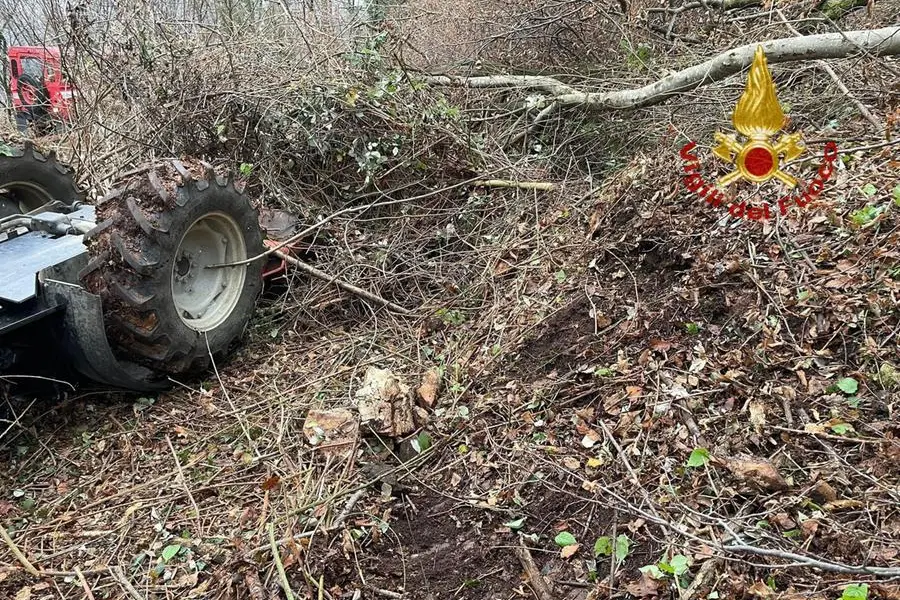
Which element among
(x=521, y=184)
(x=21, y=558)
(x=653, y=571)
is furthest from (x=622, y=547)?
(x=521, y=184)

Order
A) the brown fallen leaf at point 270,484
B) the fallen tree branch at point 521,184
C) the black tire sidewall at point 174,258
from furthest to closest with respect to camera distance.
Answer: the fallen tree branch at point 521,184 → the black tire sidewall at point 174,258 → the brown fallen leaf at point 270,484

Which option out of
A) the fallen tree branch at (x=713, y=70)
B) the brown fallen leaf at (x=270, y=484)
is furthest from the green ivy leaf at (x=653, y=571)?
the fallen tree branch at (x=713, y=70)

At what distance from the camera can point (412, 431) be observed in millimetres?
2945

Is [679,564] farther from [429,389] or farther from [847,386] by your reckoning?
[429,389]

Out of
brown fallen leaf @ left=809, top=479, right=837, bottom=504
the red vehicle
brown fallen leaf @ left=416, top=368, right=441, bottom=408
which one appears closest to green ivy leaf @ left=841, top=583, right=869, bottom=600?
brown fallen leaf @ left=809, top=479, right=837, bottom=504

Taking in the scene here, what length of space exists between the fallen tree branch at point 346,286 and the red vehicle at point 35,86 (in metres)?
3.70

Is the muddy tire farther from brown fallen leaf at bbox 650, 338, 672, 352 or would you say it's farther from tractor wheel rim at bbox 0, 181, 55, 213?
brown fallen leaf at bbox 650, 338, 672, 352

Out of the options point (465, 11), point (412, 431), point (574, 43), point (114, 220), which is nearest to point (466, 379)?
point (412, 431)

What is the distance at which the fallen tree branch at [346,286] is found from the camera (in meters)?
4.04

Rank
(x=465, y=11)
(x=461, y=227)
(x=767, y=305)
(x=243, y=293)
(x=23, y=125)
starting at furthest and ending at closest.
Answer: (x=23, y=125), (x=465, y=11), (x=461, y=227), (x=243, y=293), (x=767, y=305)

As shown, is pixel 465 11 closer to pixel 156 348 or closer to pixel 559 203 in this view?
pixel 559 203

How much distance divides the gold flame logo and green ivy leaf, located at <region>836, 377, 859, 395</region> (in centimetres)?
82

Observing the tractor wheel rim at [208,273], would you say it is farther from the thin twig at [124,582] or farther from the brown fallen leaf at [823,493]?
the brown fallen leaf at [823,493]

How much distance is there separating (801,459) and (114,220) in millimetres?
3092
